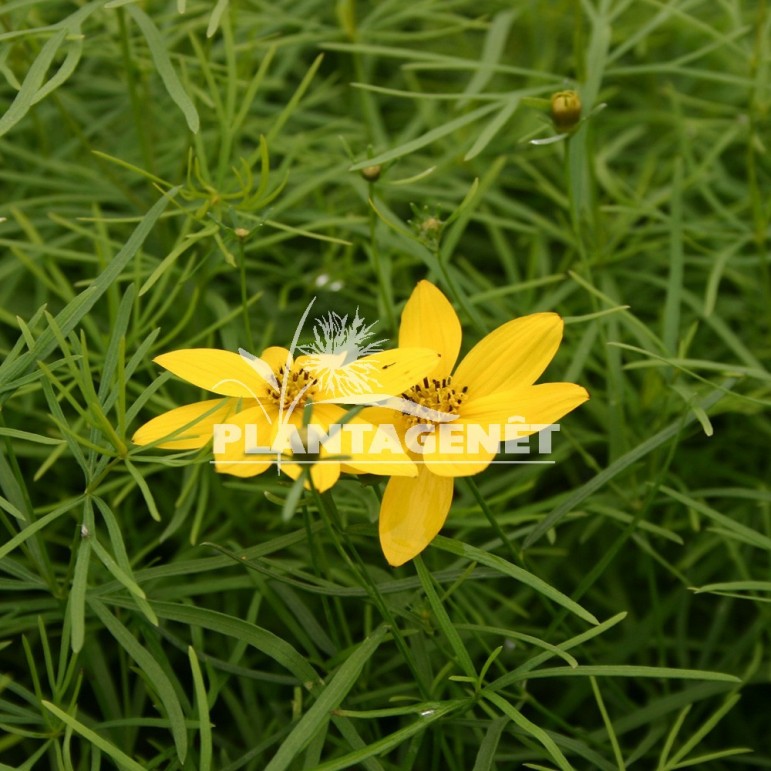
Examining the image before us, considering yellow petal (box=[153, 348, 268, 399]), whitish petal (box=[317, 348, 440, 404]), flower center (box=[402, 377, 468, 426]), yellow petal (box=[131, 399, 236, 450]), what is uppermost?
whitish petal (box=[317, 348, 440, 404])

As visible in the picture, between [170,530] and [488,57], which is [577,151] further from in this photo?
[170,530]

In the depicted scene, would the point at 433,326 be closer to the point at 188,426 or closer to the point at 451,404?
the point at 451,404

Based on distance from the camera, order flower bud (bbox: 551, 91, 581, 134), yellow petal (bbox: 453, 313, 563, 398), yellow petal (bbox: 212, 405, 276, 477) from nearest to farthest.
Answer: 1. yellow petal (bbox: 212, 405, 276, 477)
2. yellow petal (bbox: 453, 313, 563, 398)
3. flower bud (bbox: 551, 91, 581, 134)

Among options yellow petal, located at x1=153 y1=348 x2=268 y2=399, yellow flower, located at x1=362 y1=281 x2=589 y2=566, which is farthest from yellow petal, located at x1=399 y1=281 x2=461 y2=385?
yellow petal, located at x1=153 y1=348 x2=268 y2=399

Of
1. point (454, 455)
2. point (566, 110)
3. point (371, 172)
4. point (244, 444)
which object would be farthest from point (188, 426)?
point (566, 110)

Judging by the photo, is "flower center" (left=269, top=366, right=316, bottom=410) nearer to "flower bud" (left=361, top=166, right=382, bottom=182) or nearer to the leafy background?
the leafy background

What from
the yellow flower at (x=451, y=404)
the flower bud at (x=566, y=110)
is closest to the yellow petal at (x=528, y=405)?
the yellow flower at (x=451, y=404)

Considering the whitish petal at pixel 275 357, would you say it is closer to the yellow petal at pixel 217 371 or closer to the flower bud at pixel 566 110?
the yellow petal at pixel 217 371

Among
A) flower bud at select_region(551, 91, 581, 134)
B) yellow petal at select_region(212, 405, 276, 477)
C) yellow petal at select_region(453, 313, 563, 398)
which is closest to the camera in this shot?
yellow petal at select_region(212, 405, 276, 477)

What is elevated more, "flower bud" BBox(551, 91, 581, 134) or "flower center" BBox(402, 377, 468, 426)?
"flower bud" BBox(551, 91, 581, 134)

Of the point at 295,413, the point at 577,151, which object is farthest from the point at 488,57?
Answer: the point at 295,413
